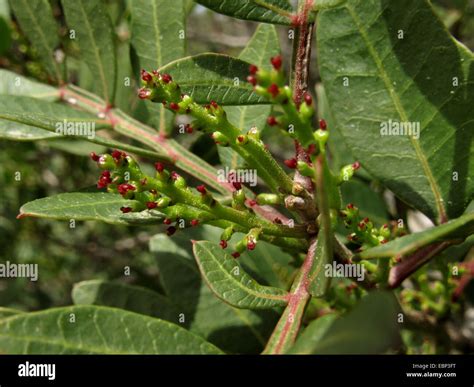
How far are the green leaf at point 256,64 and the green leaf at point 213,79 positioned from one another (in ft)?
0.89

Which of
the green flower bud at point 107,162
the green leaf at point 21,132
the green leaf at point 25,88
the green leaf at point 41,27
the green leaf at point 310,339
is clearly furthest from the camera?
the green leaf at point 25,88

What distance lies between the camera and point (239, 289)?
122 cm

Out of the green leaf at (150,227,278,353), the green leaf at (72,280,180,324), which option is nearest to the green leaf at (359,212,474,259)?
the green leaf at (150,227,278,353)

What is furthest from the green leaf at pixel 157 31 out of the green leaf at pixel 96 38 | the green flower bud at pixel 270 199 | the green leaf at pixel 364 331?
the green leaf at pixel 364 331

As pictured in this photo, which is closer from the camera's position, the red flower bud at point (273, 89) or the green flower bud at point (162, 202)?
the red flower bud at point (273, 89)

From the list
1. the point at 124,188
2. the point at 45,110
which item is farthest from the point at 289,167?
the point at 45,110

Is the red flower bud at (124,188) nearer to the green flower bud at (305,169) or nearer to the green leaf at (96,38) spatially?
the green flower bud at (305,169)

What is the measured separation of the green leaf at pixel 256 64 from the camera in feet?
5.25

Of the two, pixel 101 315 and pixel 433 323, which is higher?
pixel 101 315

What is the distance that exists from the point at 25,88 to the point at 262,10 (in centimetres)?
90

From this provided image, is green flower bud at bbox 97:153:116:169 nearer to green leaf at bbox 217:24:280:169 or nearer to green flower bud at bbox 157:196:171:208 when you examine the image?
green flower bud at bbox 157:196:171:208

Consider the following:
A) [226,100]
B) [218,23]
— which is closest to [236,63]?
[226,100]
